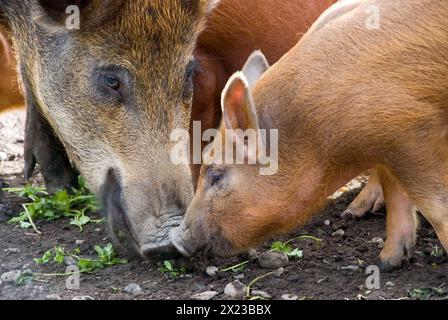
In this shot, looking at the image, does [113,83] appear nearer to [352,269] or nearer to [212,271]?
[212,271]

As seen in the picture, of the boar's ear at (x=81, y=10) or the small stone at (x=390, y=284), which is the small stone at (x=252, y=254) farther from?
the boar's ear at (x=81, y=10)

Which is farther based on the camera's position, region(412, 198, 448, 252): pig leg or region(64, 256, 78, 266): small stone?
region(64, 256, 78, 266): small stone

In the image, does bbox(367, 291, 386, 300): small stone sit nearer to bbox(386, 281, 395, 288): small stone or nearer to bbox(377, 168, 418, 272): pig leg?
bbox(386, 281, 395, 288): small stone

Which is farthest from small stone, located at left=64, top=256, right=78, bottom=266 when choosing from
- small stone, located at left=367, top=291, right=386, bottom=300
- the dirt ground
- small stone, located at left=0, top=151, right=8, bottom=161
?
small stone, located at left=0, top=151, right=8, bottom=161

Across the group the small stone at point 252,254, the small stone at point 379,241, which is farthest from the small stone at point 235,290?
the small stone at point 379,241

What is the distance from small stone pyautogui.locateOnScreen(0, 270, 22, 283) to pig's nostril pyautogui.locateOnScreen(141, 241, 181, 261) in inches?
28.0

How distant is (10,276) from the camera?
5805 mm

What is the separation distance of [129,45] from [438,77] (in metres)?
1.83

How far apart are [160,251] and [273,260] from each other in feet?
2.25

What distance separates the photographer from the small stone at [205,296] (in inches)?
215

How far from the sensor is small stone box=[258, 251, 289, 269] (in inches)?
236

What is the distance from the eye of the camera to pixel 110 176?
20.1ft

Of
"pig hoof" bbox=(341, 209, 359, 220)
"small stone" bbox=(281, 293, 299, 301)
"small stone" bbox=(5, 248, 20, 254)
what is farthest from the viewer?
"pig hoof" bbox=(341, 209, 359, 220)

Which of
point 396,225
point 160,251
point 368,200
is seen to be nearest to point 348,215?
point 368,200
